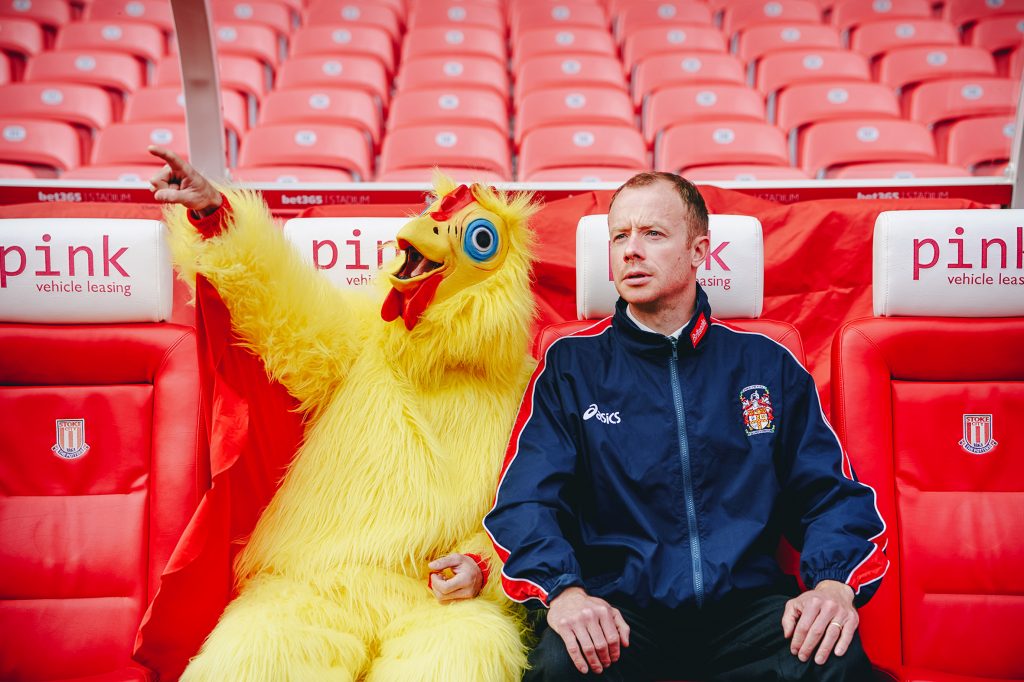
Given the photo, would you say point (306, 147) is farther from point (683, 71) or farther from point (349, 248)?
point (683, 71)

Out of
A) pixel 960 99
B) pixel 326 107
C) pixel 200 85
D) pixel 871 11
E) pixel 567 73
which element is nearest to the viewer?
pixel 200 85

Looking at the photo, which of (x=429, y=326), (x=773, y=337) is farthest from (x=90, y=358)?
(x=773, y=337)

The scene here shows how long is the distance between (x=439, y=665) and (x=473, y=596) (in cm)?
18

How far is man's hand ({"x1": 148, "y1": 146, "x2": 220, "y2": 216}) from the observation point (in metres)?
1.29

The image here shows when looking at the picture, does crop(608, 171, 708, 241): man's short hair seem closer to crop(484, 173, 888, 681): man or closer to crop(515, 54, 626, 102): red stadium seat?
crop(484, 173, 888, 681): man

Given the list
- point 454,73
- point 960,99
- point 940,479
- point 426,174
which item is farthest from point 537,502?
point 960,99

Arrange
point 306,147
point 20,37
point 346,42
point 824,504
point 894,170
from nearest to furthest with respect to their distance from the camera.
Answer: point 824,504, point 894,170, point 306,147, point 20,37, point 346,42

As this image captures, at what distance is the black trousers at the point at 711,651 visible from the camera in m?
1.24

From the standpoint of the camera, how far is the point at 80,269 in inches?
63.1

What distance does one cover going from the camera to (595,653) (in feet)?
4.04

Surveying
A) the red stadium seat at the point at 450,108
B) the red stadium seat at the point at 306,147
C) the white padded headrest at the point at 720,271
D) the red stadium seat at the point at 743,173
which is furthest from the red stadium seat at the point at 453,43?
the white padded headrest at the point at 720,271

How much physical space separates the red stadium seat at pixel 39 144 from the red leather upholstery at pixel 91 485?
2.43 metres

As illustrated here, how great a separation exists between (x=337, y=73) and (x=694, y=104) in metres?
1.91

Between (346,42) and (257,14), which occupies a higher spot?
(257,14)
